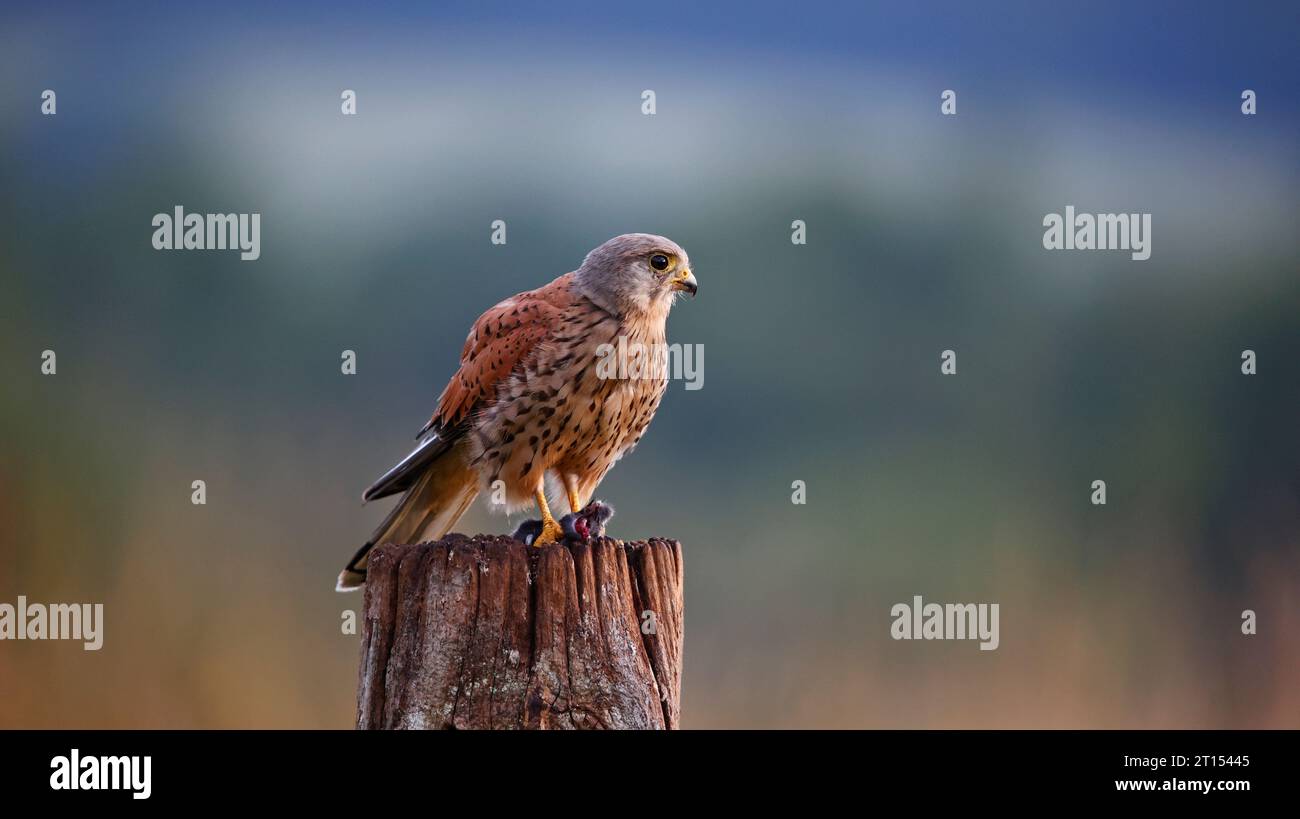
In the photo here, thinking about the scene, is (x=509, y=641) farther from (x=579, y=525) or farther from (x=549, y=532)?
(x=549, y=532)

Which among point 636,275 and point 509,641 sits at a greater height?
point 636,275

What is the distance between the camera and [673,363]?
5172 millimetres

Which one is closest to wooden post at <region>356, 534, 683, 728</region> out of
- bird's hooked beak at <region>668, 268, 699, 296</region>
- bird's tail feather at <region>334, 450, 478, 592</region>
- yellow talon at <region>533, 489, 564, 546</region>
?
yellow talon at <region>533, 489, 564, 546</region>

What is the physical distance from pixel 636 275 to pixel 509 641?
207cm

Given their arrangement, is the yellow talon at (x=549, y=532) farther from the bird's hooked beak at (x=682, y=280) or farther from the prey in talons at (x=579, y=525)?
the bird's hooked beak at (x=682, y=280)

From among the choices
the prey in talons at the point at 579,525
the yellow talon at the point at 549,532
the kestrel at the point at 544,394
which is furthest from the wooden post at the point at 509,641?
the kestrel at the point at 544,394

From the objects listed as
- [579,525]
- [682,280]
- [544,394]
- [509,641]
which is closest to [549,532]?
[579,525]

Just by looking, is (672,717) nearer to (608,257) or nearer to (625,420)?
(625,420)

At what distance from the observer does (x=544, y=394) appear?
4.64m

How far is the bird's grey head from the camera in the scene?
4.78 metres

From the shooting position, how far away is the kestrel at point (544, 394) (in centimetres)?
467

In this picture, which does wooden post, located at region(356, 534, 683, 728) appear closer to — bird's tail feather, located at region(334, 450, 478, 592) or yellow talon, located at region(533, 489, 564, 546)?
yellow talon, located at region(533, 489, 564, 546)

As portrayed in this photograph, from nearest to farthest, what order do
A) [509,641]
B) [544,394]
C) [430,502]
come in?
1. [509,641]
2. [544,394]
3. [430,502]

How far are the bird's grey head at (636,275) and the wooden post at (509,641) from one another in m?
1.72
